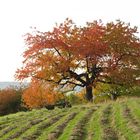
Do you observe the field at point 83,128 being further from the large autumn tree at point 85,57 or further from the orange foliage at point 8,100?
the orange foliage at point 8,100

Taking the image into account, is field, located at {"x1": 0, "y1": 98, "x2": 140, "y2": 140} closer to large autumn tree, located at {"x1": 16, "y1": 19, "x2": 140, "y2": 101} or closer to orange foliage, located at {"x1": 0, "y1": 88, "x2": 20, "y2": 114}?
large autumn tree, located at {"x1": 16, "y1": 19, "x2": 140, "y2": 101}

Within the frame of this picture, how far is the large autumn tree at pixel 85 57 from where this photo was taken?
50969 mm

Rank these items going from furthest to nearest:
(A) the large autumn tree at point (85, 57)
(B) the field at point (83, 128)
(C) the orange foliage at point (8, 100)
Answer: (C) the orange foliage at point (8, 100) → (A) the large autumn tree at point (85, 57) → (B) the field at point (83, 128)

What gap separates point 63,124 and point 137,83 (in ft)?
105

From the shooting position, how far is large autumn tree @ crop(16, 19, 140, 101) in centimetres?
5097

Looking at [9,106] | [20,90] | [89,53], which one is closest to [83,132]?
[89,53]

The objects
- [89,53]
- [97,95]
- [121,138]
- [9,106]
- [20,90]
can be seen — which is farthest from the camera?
[20,90]

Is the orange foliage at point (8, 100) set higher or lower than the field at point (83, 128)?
higher

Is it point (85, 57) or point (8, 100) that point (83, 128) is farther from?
point (8, 100)

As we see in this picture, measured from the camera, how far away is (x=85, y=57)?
51.3 metres

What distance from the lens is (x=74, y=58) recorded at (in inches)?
2039

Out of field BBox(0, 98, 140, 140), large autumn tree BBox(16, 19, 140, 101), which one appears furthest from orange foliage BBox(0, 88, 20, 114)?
field BBox(0, 98, 140, 140)

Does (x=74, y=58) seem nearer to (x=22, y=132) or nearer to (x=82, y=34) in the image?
(x=82, y=34)

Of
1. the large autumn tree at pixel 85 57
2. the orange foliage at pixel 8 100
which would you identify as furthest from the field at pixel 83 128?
the orange foliage at pixel 8 100
